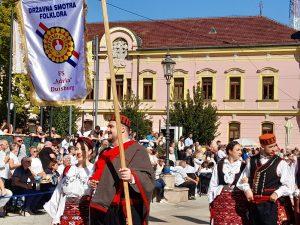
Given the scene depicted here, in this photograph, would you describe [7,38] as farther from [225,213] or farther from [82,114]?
[225,213]

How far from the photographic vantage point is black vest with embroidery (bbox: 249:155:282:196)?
8.34 m

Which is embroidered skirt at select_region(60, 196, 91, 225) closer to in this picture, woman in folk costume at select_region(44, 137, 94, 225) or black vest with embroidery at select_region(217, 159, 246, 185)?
woman in folk costume at select_region(44, 137, 94, 225)

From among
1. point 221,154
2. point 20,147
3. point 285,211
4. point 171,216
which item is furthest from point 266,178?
point 221,154

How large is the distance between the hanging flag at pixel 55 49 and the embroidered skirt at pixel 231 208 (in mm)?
2387

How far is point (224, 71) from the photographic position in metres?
45.2

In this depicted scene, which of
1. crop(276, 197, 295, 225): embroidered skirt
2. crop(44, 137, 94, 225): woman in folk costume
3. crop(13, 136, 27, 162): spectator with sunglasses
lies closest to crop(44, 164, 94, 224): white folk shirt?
crop(44, 137, 94, 225): woman in folk costume

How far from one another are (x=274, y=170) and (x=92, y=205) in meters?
2.68

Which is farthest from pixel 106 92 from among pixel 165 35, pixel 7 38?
pixel 7 38

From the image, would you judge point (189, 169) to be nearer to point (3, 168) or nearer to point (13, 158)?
point (13, 158)

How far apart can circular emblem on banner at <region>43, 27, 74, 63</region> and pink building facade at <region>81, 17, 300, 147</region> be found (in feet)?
110

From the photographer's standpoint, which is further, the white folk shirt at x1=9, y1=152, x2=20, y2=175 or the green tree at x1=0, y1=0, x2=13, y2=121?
the green tree at x1=0, y1=0, x2=13, y2=121

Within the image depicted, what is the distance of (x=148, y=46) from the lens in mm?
47594

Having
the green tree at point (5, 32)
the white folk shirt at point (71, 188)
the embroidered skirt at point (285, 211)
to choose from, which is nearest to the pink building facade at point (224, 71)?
the green tree at point (5, 32)

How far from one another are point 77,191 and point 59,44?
192 centimetres
